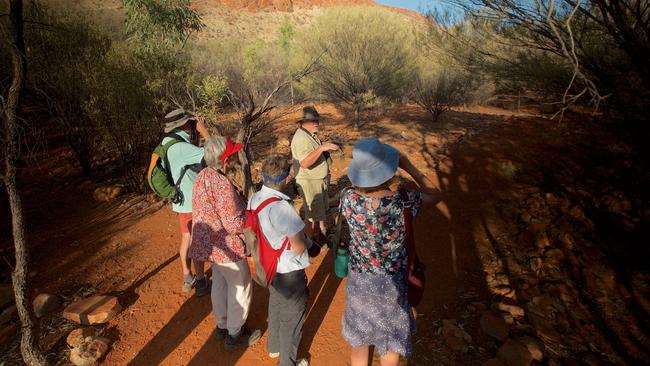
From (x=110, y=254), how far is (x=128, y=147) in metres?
3.25

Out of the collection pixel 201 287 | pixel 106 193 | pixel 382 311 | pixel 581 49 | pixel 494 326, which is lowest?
pixel 106 193

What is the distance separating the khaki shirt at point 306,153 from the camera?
366cm

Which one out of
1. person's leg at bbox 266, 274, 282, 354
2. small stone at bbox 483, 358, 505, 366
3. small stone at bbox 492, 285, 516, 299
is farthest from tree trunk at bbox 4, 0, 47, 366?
small stone at bbox 492, 285, 516, 299

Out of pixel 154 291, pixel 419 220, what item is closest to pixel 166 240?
pixel 154 291

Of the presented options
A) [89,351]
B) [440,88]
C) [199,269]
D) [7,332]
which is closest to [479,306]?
[199,269]

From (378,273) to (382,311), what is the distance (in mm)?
250

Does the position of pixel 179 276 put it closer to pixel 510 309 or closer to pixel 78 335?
pixel 78 335

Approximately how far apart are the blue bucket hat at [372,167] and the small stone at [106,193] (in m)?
6.45

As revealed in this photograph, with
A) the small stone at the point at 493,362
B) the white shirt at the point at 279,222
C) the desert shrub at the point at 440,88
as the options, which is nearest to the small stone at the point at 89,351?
the white shirt at the point at 279,222

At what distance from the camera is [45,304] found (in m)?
3.39

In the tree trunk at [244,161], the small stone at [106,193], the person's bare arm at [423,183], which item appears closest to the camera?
the person's bare arm at [423,183]

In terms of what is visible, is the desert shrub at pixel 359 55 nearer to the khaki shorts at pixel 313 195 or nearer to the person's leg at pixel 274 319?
the khaki shorts at pixel 313 195

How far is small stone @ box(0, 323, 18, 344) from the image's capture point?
309 cm

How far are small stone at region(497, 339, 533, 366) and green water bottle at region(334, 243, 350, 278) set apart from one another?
151 centimetres
